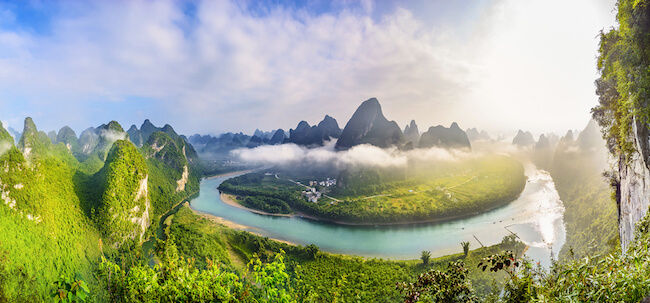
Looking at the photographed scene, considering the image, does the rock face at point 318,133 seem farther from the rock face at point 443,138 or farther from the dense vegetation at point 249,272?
the dense vegetation at point 249,272

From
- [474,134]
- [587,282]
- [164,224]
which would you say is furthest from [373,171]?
[474,134]

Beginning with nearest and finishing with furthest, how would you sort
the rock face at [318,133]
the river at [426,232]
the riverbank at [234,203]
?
the river at [426,232] → the riverbank at [234,203] → the rock face at [318,133]

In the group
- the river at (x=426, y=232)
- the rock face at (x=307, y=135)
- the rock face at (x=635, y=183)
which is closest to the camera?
the rock face at (x=635, y=183)

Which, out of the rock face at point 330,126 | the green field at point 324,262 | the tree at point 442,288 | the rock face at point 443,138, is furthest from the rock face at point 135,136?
the tree at point 442,288

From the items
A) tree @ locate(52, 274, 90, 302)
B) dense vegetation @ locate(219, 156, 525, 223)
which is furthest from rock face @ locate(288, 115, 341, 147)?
tree @ locate(52, 274, 90, 302)

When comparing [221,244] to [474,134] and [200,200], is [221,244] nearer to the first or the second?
[200,200]
